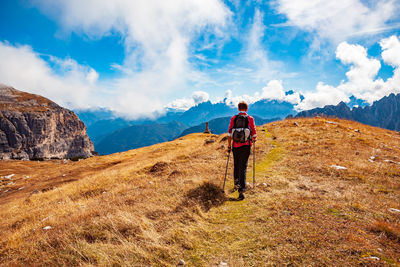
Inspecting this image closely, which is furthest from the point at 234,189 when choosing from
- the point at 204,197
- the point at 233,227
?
the point at 233,227

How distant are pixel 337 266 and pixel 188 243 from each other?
10.3ft

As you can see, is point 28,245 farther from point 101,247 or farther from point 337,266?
point 337,266

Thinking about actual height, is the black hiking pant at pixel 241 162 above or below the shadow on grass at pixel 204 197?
above

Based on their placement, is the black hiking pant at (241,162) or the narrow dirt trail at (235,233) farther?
the black hiking pant at (241,162)

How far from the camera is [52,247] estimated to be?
4656 millimetres

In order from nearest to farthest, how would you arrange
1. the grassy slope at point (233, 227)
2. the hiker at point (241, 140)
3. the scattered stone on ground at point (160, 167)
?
the grassy slope at point (233, 227) → the hiker at point (241, 140) → the scattered stone on ground at point (160, 167)

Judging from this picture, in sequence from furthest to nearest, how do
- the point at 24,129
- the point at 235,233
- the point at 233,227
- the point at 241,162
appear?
the point at 24,129 → the point at 241,162 → the point at 233,227 → the point at 235,233

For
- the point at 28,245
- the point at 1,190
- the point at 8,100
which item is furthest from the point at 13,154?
the point at 28,245

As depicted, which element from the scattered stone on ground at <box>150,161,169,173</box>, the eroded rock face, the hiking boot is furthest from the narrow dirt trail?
the eroded rock face

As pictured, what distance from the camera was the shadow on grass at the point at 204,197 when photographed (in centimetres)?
678

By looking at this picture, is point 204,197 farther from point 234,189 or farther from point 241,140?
point 241,140

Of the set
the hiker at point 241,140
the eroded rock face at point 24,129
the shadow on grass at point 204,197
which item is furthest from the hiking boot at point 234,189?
the eroded rock face at point 24,129

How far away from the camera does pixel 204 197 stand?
7.54 m

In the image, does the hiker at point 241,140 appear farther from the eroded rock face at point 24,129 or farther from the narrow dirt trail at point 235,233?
the eroded rock face at point 24,129
